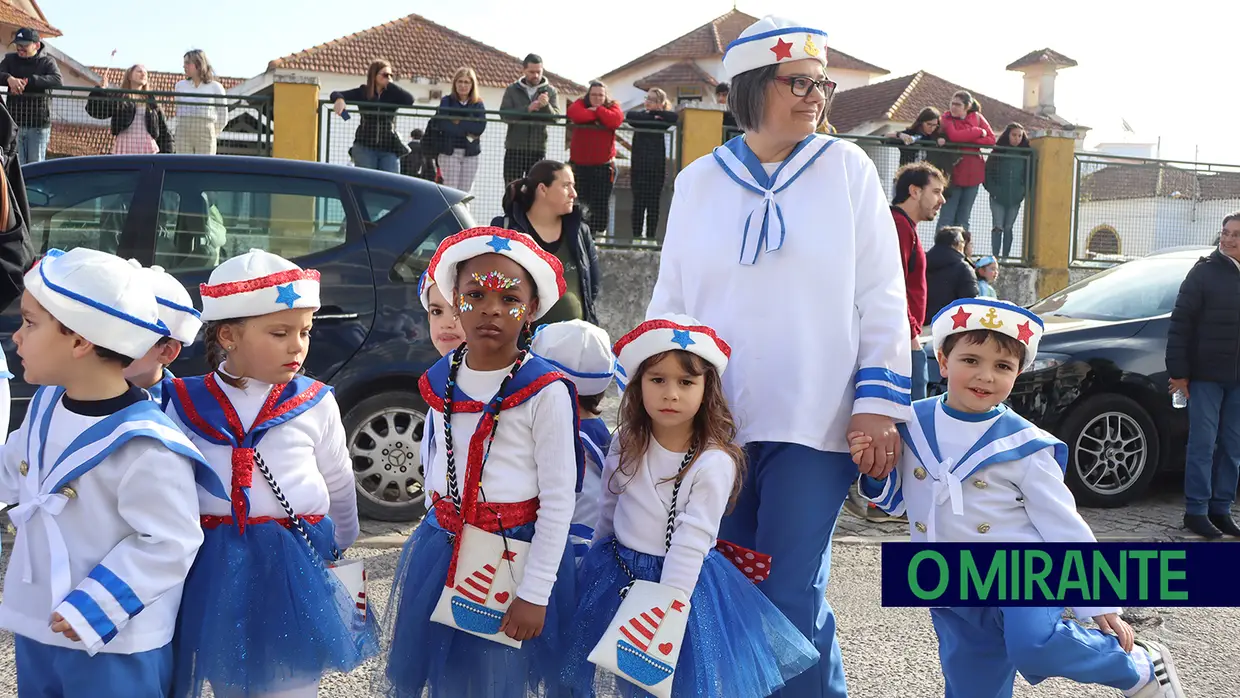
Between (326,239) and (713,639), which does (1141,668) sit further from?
(326,239)

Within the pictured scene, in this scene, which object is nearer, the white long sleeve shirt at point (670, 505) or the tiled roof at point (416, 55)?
the white long sleeve shirt at point (670, 505)

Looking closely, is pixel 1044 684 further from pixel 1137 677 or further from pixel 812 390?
pixel 812 390

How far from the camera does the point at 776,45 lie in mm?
3074

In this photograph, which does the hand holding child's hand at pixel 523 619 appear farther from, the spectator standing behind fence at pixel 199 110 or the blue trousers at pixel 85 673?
the spectator standing behind fence at pixel 199 110

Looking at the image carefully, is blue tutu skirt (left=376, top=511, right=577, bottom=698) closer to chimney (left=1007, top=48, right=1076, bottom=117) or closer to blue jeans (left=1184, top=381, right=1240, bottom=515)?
blue jeans (left=1184, top=381, right=1240, bottom=515)

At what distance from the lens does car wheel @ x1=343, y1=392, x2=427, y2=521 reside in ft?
20.2

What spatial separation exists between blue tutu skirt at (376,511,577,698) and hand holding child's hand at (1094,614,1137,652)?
1378 millimetres

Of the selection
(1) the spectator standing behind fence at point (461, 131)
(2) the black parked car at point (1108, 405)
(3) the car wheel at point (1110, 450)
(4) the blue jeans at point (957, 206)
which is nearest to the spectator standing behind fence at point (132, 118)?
(1) the spectator standing behind fence at point (461, 131)

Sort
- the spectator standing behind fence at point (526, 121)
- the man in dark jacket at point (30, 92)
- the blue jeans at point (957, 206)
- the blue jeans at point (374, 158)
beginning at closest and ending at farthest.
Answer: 1. the man in dark jacket at point (30, 92)
2. the blue jeans at point (374, 158)
3. the spectator standing behind fence at point (526, 121)
4. the blue jeans at point (957, 206)

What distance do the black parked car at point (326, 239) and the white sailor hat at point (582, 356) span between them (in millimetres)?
2635

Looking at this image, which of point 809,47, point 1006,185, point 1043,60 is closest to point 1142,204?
point 1006,185

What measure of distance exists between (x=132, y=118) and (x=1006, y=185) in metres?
9.65

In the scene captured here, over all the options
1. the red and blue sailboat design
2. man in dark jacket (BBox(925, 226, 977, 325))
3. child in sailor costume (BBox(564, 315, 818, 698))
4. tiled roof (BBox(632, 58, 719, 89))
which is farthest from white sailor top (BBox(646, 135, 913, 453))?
tiled roof (BBox(632, 58, 719, 89))

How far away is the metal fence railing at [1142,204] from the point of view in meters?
15.0
